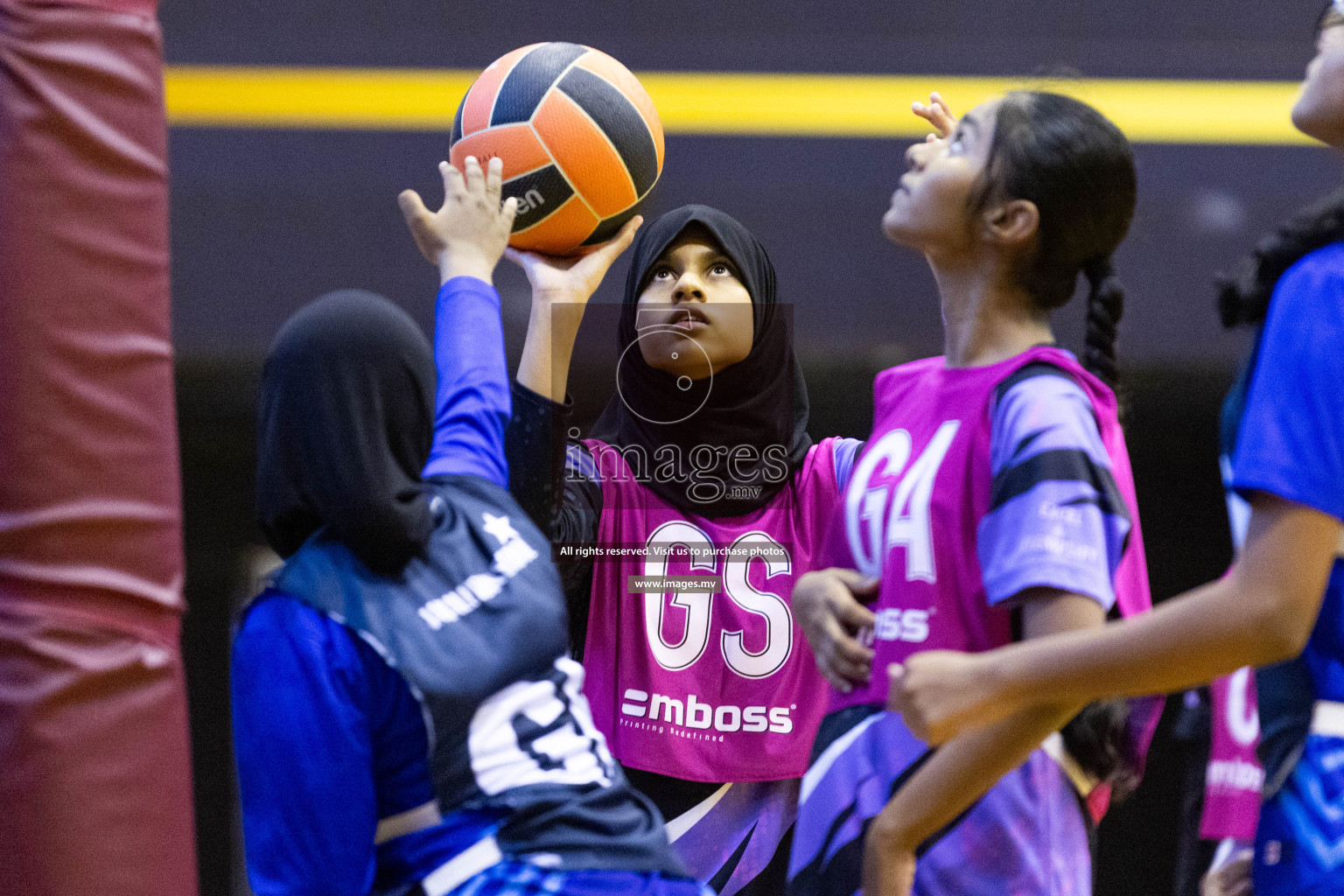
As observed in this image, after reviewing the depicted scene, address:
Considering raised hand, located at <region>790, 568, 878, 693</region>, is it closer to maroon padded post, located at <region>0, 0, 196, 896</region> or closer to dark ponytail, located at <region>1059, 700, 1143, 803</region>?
dark ponytail, located at <region>1059, 700, 1143, 803</region>

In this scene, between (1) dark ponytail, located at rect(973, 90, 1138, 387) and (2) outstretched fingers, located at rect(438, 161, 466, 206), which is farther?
(2) outstretched fingers, located at rect(438, 161, 466, 206)

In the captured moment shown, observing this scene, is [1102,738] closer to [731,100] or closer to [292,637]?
[292,637]

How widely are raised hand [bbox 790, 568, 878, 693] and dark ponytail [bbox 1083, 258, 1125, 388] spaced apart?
0.40m

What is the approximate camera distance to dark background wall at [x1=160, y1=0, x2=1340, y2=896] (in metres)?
4.04

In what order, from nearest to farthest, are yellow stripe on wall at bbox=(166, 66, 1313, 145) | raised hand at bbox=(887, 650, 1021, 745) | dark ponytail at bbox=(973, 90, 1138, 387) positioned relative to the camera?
raised hand at bbox=(887, 650, 1021, 745) < dark ponytail at bbox=(973, 90, 1138, 387) < yellow stripe on wall at bbox=(166, 66, 1313, 145)

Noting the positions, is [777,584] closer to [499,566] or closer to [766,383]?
[766,383]

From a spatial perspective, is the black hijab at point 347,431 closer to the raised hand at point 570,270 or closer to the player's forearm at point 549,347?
the player's forearm at point 549,347

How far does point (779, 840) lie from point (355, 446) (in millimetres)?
1194

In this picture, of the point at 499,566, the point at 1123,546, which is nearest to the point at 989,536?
the point at 1123,546

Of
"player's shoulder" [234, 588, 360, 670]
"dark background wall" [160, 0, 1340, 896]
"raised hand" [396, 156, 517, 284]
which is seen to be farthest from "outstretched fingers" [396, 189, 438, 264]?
"dark background wall" [160, 0, 1340, 896]

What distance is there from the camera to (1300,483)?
1.24 meters

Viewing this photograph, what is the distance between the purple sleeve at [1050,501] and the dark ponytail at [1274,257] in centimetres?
20

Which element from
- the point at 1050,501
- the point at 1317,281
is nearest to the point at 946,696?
the point at 1050,501

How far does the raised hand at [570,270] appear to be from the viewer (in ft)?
7.47
